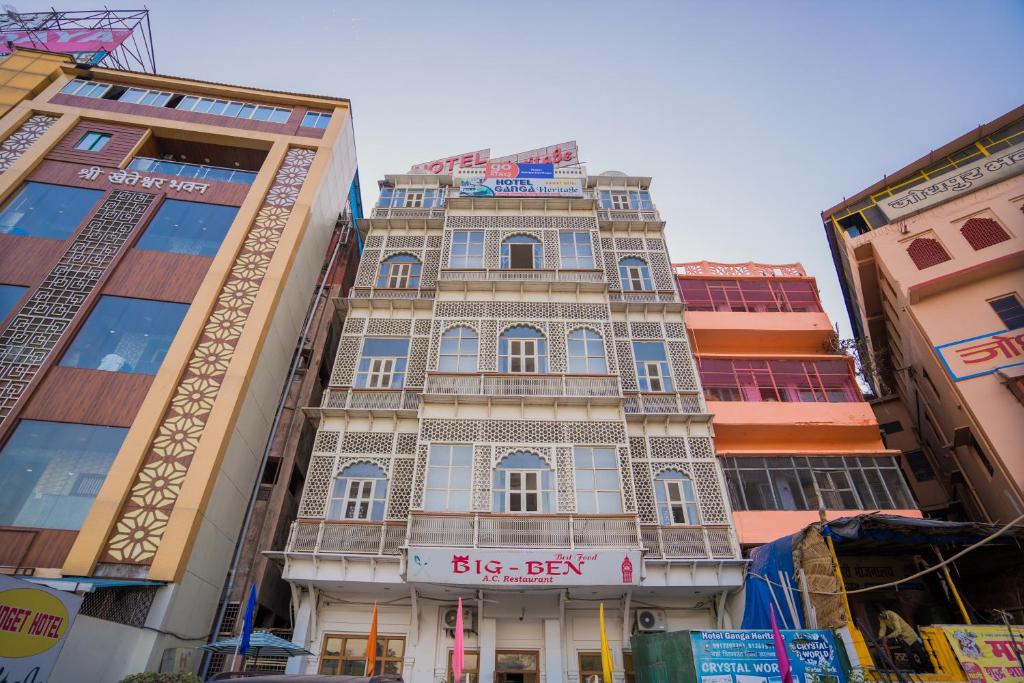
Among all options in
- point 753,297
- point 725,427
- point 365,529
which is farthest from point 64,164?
point 753,297

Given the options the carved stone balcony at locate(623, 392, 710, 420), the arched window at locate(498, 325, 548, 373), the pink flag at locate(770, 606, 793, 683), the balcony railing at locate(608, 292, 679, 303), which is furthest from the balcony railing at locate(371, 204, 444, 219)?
the pink flag at locate(770, 606, 793, 683)

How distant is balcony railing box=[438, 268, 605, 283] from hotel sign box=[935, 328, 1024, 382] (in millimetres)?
11882

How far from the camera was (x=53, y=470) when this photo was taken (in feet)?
42.9

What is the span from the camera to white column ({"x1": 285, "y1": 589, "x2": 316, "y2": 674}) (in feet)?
43.1

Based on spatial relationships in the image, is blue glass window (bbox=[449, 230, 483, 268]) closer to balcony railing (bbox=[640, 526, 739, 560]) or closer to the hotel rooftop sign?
the hotel rooftop sign

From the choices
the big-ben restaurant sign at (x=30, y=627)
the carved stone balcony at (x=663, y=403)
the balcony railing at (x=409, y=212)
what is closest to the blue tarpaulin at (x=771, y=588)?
the carved stone balcony at (x=663, y=403)

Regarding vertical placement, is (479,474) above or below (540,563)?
above

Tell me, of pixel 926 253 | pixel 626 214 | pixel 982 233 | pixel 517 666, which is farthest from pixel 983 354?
pixel 517 666

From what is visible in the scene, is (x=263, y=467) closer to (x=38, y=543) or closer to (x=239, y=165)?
(x=38, y=543)

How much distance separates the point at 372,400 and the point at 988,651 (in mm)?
15352

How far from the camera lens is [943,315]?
18.4 meters

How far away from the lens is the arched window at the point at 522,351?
16969 mm

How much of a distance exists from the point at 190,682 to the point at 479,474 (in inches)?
299

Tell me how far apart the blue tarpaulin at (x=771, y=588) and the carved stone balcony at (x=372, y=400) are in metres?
10.3
